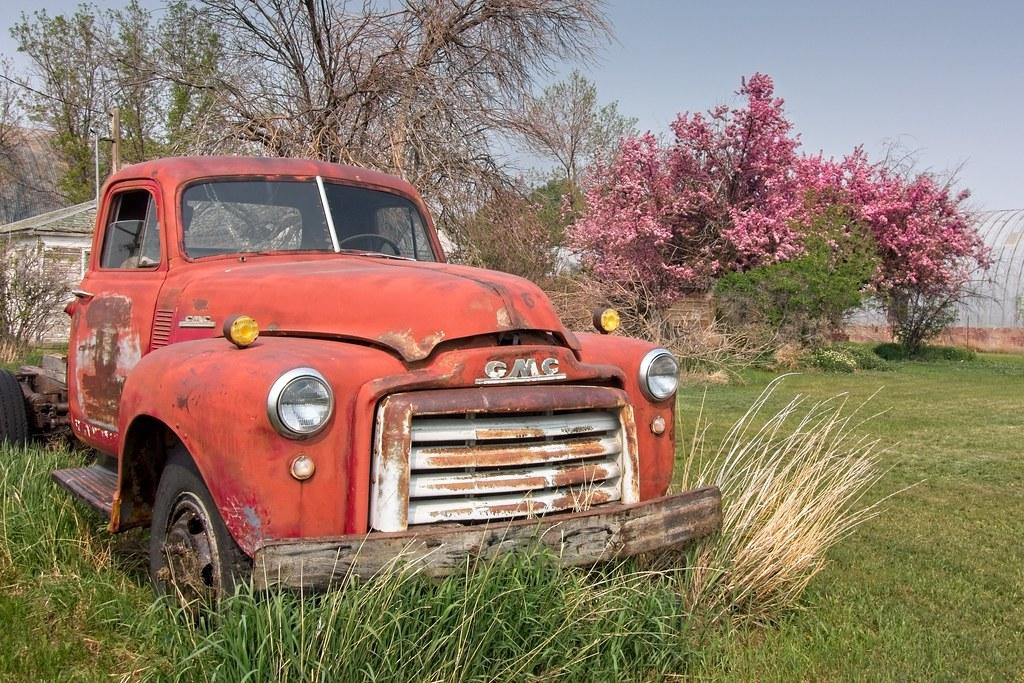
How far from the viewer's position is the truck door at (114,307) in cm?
475

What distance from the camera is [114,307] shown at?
4.93m

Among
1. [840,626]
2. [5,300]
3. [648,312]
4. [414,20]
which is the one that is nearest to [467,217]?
[414,20]

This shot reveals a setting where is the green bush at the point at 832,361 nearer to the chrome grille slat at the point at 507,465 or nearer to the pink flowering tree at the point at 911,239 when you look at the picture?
the pink flowering tree at the point at 911,239

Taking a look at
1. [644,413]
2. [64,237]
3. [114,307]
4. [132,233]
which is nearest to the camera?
[644,413]

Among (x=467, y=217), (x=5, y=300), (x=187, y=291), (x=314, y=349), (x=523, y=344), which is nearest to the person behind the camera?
(x=314, y=349)

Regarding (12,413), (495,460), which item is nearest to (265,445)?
(495,460)

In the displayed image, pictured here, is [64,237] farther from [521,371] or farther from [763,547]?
[763,547]

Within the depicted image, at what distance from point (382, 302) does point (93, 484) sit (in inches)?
74.1

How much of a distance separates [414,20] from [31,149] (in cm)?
3210

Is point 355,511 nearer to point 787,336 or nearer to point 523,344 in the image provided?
point 523,344

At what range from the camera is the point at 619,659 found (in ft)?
11.1

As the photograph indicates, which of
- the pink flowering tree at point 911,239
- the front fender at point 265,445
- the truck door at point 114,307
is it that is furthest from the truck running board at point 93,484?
the pink flowering tree at point 911,239

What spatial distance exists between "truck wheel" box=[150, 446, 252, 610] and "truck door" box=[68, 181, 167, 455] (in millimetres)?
1154

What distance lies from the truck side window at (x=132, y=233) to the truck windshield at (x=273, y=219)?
27 centimetres
